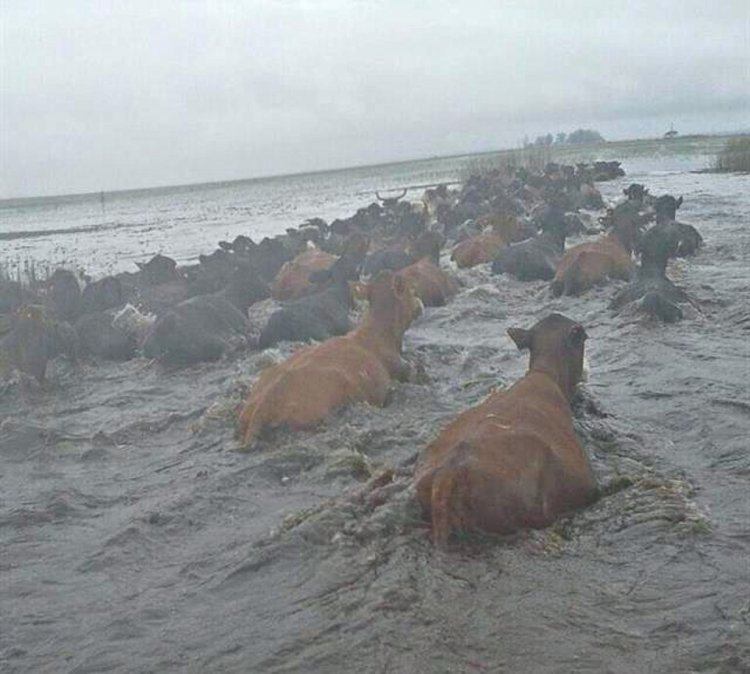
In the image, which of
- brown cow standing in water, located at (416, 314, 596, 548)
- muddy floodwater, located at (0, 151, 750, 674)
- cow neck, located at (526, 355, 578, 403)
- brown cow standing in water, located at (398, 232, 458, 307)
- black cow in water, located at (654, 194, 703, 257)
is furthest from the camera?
black cow in water, located at (654, 194, 703, 257)

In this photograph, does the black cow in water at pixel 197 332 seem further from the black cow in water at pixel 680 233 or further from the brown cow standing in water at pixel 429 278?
the black cow in water at pixel 680 233

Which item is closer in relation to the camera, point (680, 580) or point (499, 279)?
point (680, 580)

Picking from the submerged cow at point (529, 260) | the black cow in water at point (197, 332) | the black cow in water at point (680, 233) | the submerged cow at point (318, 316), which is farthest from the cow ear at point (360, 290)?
the black cow in water at point (680, 233)

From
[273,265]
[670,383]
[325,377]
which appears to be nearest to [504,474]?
[325,377]

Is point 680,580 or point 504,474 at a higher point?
point 504,474

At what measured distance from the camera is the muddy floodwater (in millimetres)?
4883

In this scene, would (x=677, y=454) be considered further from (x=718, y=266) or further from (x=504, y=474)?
(x=718, y=266)

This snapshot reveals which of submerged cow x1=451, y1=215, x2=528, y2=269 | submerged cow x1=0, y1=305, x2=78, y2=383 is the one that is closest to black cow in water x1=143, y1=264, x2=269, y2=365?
submerged cow x1=0, y1=305, x2=78, y2=383

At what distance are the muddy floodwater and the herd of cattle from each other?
271mm

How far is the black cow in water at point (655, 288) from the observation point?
41.8 feet

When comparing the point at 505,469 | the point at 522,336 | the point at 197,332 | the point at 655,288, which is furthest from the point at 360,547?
the point at 655,288

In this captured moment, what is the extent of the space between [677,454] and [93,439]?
5449 millimetres

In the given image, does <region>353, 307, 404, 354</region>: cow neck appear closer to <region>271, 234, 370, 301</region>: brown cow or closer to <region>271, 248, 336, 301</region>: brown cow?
<region>271, 234, 370, 301</region>: brown cow

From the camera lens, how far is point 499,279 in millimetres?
18078
